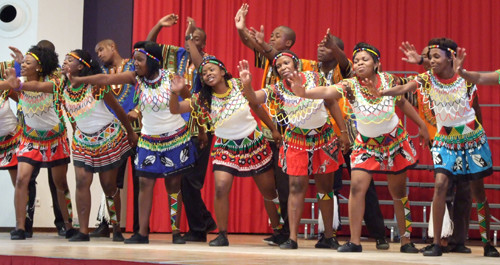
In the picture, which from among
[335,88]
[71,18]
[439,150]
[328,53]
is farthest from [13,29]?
[439,150]

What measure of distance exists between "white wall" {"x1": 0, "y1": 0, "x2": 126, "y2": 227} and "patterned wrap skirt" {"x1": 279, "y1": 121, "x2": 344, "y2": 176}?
11.9 ft

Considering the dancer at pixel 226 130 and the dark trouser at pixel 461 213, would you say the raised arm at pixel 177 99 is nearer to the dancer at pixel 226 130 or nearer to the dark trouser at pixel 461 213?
the dancer at pixel 226 130

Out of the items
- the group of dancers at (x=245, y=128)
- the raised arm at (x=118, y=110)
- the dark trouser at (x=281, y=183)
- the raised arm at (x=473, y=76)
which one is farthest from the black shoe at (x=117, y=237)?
the raised arm at (x=473, y=76)

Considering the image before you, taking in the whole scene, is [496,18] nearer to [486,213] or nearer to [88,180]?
[486,213]

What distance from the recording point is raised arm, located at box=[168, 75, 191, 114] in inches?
250

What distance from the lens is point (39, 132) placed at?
23.3ft

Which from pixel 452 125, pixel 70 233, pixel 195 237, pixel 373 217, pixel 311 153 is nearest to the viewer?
pixel 452 125

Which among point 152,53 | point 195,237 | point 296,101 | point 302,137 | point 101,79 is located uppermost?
point 152,53

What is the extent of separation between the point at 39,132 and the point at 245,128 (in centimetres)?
194

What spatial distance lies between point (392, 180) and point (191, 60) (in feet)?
7.89

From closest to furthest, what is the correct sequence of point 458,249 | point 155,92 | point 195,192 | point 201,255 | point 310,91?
point 201,255 → point 310,91 → point 458,249 → point 155,92 → point 195,192

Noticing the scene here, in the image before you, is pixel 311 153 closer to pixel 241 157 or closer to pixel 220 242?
pixel 241 157

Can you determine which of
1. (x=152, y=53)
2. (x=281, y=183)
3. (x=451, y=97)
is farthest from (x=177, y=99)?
(x=451, y=97)

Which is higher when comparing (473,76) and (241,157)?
(473,76)
